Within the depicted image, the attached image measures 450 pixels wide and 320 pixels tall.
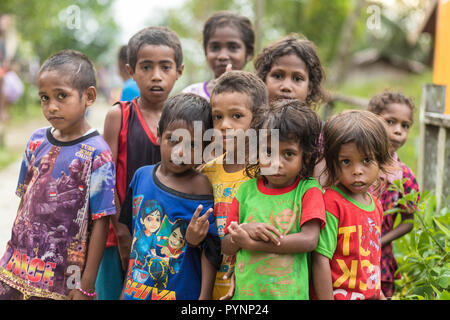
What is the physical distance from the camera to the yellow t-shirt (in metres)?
2.31

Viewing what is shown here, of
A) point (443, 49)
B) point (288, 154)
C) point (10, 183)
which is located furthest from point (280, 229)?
point (10, 183)

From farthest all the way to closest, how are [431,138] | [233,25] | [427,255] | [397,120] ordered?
[431,138], [233,25], [397,120], [427,255]

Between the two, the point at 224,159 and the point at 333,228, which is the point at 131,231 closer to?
the point at 224,159

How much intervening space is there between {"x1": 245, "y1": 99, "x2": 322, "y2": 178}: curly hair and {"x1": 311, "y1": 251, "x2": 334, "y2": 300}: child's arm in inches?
15.3

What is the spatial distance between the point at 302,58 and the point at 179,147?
103 centimetres

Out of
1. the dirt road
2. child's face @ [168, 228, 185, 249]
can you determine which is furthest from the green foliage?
the dirt road

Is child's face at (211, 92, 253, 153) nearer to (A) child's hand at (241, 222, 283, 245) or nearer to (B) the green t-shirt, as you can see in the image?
(B) the green t-shirt

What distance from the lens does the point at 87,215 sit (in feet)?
7.94

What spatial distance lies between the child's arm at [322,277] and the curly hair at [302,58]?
118 centimetres

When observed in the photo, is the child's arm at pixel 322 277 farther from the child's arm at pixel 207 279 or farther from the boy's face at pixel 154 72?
the boy's face at pixel 154 72

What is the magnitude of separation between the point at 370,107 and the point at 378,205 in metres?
1.14

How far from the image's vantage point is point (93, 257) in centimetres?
241

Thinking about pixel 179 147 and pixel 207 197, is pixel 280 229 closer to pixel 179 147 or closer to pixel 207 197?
pixel 207 197

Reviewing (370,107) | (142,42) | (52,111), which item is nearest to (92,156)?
(52,111)
